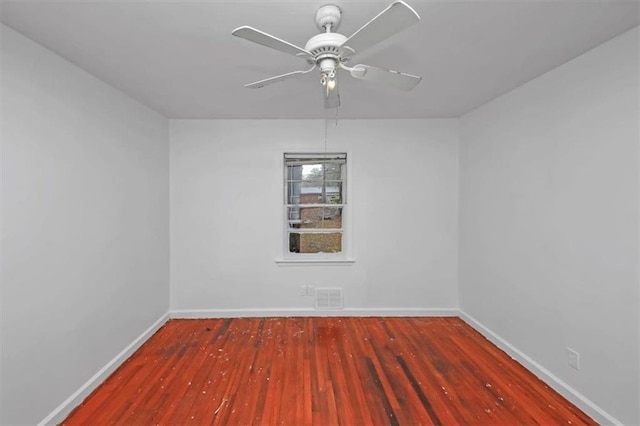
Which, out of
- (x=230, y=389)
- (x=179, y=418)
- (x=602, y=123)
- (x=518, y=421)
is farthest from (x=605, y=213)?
(x=179, y=418)

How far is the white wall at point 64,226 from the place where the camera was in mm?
1584

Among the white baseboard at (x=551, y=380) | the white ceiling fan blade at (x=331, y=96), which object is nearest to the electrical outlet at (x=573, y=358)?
the white baseboard at (x=551, y=380)

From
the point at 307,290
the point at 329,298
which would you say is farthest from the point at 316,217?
the point at 329,298

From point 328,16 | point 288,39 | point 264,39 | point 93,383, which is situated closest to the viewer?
point 264,39

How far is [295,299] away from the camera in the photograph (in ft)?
11.2

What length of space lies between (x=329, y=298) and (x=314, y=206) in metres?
1.16

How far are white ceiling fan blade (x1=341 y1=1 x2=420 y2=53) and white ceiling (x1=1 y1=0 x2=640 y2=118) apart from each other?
26 cm

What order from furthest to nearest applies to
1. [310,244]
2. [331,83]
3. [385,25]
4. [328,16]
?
[310,244] → [331,83] → [328,16] → [385,25]

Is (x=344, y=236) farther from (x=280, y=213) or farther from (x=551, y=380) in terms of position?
(x=551, y=380)

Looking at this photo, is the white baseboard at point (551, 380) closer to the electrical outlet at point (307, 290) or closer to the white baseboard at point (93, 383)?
the electrical outlet at point (307, 290)

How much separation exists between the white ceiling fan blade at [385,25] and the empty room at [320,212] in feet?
0.04

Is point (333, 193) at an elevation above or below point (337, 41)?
below

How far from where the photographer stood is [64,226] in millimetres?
1918

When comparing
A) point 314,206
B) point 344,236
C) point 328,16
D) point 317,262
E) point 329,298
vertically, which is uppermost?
point 328,16
